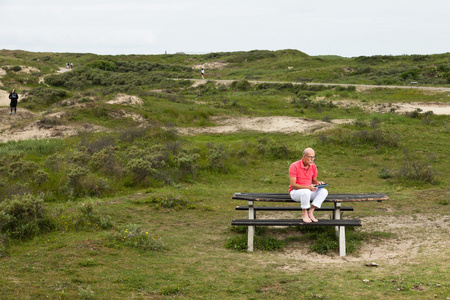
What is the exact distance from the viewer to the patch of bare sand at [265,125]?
21328mm

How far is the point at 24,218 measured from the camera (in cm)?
727

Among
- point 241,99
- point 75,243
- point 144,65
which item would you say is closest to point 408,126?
point 241,99

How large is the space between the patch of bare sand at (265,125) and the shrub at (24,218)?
13.9 metres

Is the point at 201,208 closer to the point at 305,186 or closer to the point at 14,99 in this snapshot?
the point at 305,186

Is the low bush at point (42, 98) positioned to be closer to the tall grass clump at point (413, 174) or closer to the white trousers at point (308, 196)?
the tall grass clump at point (413, 174)

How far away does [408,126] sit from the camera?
20969mm

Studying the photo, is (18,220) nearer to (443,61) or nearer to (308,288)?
(308,288)

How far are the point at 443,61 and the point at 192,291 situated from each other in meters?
49.7

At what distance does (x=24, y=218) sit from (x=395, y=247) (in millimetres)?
6572

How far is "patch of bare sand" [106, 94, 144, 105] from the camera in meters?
24.5

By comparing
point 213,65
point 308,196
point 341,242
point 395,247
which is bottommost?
point 395,247

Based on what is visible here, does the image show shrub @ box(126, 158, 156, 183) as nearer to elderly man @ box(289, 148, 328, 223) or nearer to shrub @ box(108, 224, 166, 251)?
shrub @ box(108, 224, 166, 251)

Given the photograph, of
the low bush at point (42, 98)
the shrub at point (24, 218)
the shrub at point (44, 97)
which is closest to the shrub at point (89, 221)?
the shrub at point (24, 218)

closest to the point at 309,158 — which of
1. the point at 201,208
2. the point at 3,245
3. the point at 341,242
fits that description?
the point at 341,242
